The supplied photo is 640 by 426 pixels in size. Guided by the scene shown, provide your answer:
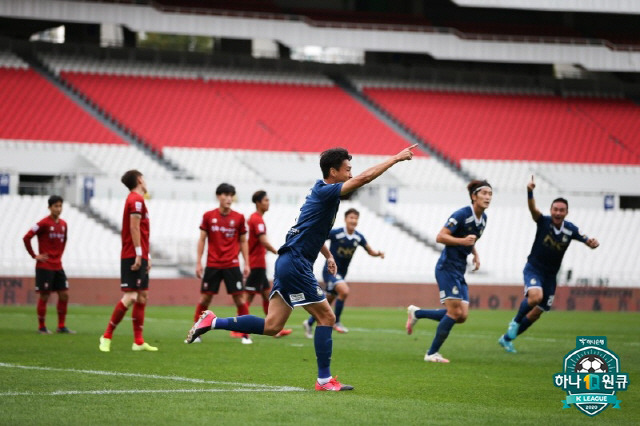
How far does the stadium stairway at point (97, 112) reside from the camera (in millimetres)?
35469

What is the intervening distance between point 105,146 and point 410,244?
35.6 ft

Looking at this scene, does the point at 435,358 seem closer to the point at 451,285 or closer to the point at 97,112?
the point at 451,285

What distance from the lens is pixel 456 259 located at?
43.1 ft

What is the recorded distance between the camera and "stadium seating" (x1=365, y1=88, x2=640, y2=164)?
40.8 metres

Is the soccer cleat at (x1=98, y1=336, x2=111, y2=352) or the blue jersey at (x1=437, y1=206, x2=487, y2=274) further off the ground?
the blue jersey at (x1=437, y1=206, x2=487, y2=274)

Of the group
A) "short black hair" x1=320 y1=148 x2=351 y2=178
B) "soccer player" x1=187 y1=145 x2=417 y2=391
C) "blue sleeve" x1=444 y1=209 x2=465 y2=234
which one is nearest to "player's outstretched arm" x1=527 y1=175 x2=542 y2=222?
"blue sleeve" x1=444 y1=209 x2=465 y2=234

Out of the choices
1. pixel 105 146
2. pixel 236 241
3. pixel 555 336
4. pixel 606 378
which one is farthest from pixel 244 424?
pixel 105 146

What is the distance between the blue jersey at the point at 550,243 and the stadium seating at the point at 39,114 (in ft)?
75.7

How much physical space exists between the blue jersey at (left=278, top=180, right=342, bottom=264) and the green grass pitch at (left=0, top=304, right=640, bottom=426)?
127 centimetres

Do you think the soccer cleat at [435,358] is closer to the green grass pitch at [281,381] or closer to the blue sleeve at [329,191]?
the green grass pitch at [281,381]

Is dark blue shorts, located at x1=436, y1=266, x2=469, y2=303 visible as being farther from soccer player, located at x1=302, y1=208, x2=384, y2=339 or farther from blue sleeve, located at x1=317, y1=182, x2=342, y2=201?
soccer player, located at x1=302, y1=208, x2=384, y2=339

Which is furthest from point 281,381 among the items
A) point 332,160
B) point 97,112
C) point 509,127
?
point 509,127

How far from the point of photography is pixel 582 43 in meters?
43.9

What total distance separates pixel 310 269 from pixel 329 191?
816 mm
